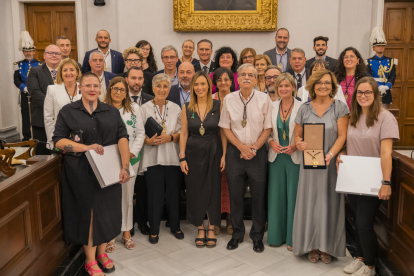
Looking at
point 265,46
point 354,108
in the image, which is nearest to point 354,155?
point 354,108

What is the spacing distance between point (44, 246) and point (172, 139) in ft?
4.95

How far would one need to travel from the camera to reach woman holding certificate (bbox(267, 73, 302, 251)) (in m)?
3.67

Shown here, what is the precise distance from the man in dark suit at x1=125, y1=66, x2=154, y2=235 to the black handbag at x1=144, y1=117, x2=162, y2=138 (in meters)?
0.31

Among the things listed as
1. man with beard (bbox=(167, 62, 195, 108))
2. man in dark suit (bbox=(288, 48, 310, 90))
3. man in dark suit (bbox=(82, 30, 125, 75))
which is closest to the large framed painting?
man in dark suit (bbox=(82, 30, 125, 75))

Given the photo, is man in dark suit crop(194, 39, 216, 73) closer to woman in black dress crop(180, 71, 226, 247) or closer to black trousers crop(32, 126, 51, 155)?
woman in black dress crop(180, 71, 226, 247)

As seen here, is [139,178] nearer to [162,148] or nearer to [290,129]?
[162,148]

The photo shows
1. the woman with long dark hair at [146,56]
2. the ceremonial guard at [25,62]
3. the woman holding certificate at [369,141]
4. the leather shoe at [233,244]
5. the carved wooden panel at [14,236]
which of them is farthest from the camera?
the ceremonial guard at [25,62]

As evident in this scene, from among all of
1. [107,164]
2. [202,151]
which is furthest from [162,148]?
[107,164]

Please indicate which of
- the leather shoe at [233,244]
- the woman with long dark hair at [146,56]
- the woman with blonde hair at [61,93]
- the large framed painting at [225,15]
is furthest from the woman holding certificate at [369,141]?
the large framed painting at [225,15]

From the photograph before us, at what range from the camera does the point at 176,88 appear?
436cm

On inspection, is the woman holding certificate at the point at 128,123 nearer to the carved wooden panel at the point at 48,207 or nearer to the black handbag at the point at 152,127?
the black handbag at the point at 152,127

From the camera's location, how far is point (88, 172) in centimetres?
319

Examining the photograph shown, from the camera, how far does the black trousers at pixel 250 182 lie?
151 inches

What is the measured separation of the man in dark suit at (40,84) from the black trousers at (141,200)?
1221 millimetres
